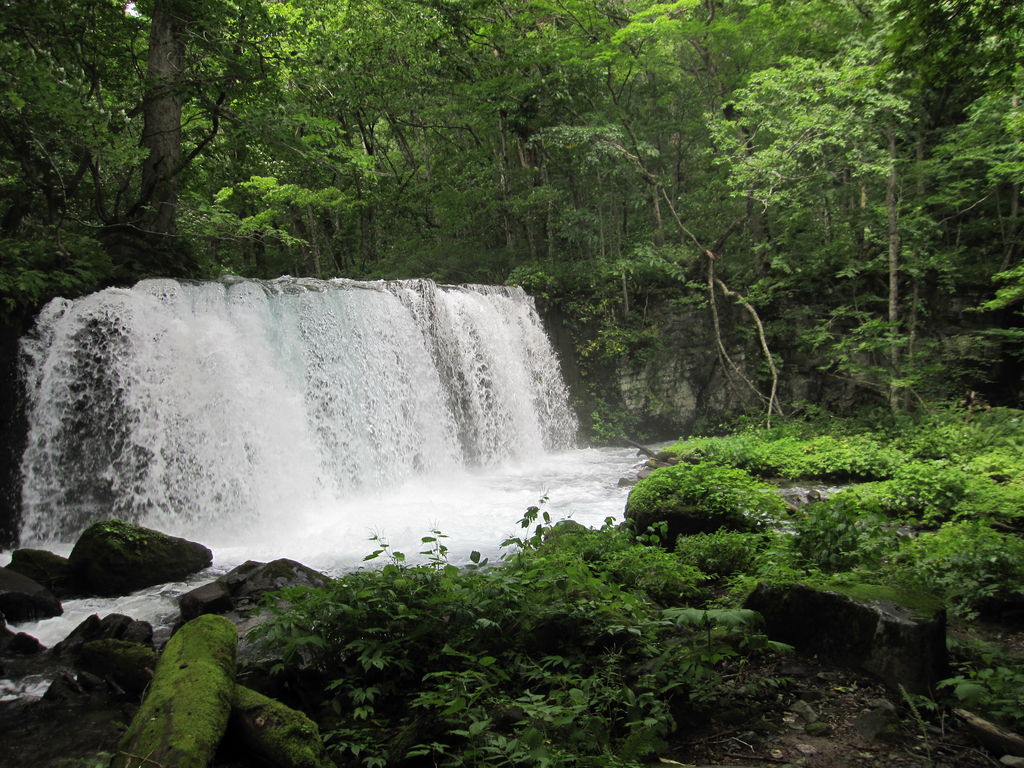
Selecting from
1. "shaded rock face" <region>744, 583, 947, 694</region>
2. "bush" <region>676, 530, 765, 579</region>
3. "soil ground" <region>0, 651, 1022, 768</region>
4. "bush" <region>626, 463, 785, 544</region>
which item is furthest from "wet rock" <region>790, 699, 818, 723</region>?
"bush" <region>626, 463, 785, 544</region>

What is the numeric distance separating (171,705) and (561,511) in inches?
254

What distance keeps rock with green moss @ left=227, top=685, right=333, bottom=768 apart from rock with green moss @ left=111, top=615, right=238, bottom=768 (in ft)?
0.31

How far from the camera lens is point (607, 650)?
3.27 meters

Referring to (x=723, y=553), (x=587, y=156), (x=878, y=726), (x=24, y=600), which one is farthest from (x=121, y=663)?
(x=587, y=156)

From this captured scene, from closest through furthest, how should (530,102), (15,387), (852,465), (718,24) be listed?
(15,387), (852,465), (718,24), (530,102)

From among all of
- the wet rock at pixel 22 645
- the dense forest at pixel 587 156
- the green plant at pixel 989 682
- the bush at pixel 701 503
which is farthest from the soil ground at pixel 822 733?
the dense forest at pixel 587 156

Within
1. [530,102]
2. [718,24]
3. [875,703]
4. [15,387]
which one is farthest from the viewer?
[530,102]

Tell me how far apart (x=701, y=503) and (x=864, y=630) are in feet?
9.38

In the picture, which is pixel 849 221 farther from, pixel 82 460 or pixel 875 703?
pixel 82 460

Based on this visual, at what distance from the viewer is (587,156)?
14367 mm

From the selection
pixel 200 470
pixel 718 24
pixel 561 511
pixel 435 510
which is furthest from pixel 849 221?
pixel 200 470

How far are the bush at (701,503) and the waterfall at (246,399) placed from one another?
18.6ft

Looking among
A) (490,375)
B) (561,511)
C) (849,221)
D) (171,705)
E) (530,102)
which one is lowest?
(561,511)

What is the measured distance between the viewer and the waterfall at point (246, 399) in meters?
7.89
